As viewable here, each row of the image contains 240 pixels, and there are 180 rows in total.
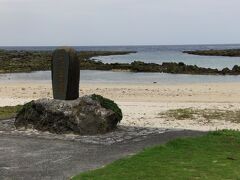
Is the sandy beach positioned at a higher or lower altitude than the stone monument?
lower

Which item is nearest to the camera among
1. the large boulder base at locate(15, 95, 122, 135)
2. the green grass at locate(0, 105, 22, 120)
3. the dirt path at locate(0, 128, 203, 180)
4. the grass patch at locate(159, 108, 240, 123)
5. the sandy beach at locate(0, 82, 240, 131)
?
the dirt path at locate(0, 128, 203, 180)

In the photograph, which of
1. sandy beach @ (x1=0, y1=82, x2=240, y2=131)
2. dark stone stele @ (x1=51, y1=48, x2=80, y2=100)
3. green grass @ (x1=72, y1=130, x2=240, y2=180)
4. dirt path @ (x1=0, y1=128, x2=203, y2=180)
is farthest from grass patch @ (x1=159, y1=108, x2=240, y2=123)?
green grass @ (x1=72, y1=130, x2=240, y2=180)

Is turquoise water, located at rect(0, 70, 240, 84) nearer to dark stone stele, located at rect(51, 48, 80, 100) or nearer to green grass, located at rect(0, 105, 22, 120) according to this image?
green grass, located at rect(0, 105, 22, 120)

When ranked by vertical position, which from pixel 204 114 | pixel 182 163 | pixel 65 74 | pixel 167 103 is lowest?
pixel 167 103

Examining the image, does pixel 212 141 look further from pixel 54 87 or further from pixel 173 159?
pixel 54 87

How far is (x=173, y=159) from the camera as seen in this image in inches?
316

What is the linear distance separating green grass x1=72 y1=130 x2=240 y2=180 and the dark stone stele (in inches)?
141

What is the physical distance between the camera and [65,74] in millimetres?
12227

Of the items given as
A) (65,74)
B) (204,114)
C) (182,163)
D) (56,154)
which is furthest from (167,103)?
(182,163)

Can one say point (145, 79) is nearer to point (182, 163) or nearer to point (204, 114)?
point (204, 114)

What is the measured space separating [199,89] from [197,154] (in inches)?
790

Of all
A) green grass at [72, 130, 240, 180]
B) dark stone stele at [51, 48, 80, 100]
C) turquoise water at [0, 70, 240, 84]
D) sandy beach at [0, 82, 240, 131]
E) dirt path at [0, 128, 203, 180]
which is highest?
dark stone stele at [51, 48, 80, 100]

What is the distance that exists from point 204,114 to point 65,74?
542 centimetres

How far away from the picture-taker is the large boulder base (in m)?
11.1
